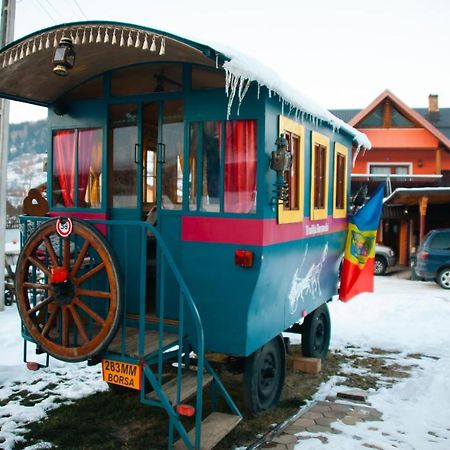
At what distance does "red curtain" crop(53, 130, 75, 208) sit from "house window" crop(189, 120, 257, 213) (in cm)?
150

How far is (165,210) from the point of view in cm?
478

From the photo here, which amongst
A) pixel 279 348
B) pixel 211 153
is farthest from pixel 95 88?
pixel 279 348

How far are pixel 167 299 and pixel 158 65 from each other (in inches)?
86.2

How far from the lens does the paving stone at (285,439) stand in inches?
174

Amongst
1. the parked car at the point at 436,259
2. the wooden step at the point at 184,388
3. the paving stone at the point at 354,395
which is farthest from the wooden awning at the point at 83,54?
the parked car at the point at 436,259

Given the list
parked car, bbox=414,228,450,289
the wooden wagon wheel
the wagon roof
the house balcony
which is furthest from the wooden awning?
the house balcony

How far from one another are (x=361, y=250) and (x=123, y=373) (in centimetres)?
493

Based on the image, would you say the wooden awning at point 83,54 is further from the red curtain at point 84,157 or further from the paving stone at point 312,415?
the paving stone at point 312,415

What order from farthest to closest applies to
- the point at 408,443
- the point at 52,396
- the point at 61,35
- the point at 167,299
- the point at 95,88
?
1. the point at 52,396
2. the point at 95,88
3. the point at 167,299
4. the point at 408,443
5. the point at 61,35

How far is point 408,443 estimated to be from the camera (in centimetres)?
445

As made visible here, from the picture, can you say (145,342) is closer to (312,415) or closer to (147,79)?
(312,415)

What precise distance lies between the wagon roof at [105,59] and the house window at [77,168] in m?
0.48

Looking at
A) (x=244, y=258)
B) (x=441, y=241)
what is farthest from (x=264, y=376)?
(x=441, y=241)

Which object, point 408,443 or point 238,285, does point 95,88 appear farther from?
point 408,443
